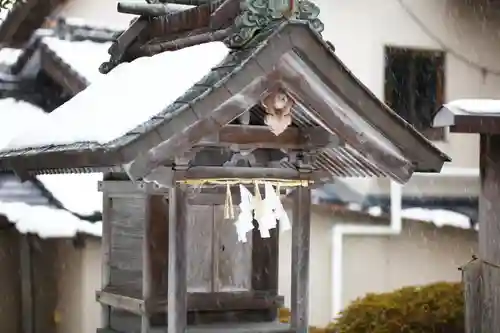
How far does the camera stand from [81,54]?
863 cm

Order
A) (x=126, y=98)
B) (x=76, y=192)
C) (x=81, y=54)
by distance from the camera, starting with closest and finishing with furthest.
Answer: (x=126, y=98) → (x=76, y=192) → (x=81, y=54)

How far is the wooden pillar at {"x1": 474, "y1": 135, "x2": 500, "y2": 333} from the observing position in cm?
614

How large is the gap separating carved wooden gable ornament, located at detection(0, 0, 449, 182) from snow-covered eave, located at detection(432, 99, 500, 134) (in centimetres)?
94

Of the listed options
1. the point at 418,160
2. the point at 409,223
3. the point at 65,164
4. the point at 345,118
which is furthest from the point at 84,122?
the point at 409,223

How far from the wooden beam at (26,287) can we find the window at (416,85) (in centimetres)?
541

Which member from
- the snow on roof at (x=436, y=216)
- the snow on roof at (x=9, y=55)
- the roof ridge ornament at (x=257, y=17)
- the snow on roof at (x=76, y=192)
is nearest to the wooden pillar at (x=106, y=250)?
the roof ridge ornament at (x=257, y=17)

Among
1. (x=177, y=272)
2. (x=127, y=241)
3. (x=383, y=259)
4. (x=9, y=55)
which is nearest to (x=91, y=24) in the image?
(x=9, y=55)

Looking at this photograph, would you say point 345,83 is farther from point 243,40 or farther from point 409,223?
point 409,223

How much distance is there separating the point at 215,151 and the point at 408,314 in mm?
2795

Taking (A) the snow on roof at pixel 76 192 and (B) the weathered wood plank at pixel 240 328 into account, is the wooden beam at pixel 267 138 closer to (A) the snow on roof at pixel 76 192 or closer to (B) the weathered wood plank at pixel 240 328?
(B) the weathered wood plank at pixel 240 328

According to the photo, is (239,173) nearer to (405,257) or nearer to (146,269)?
(146,269)

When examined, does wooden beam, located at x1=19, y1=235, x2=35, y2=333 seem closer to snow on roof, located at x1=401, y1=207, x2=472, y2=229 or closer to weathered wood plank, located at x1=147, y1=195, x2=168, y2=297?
weathered wood plank, located at x1=147, y1=195, x2=168, y2=297

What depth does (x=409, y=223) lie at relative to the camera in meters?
10.5

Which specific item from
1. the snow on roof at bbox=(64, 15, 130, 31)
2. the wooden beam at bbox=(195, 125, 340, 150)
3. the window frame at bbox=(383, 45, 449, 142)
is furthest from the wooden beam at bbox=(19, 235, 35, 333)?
the window frame at bbox=(383, 45, 449, 142)
